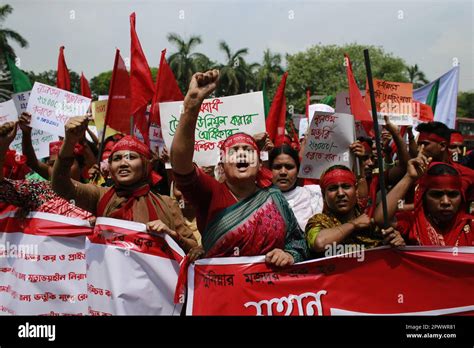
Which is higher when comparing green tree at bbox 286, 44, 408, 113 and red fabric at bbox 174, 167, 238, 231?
green tree at bbox 286, 44, 408, 113

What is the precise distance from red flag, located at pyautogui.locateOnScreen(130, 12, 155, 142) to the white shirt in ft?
5.74

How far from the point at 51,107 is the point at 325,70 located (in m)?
43.7

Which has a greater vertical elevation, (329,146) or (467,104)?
(467,104)

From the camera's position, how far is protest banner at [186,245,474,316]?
3338 millimetres

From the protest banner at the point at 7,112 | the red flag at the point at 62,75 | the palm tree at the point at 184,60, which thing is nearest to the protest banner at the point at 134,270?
the protest banner at the point at 7,112

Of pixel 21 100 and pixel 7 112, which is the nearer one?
pixel 7 112

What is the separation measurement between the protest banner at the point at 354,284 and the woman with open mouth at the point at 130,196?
0.44 metres

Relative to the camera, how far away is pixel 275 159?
468 centimetres

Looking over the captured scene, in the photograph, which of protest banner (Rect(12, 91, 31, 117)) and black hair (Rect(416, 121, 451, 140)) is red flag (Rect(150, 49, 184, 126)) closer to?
protest banner (Rect(12, 91, 31, 117))

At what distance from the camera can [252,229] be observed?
10.8 ft

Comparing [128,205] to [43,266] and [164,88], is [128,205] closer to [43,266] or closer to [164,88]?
[43,266]

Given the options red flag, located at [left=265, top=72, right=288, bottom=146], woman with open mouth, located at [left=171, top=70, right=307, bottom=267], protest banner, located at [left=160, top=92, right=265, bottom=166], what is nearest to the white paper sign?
protest banner, located at [left=160, top=92, right=265, bottom=166]

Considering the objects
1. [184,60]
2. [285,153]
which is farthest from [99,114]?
[184,60]

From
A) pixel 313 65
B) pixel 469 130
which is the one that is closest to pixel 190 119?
pixel 469 130
